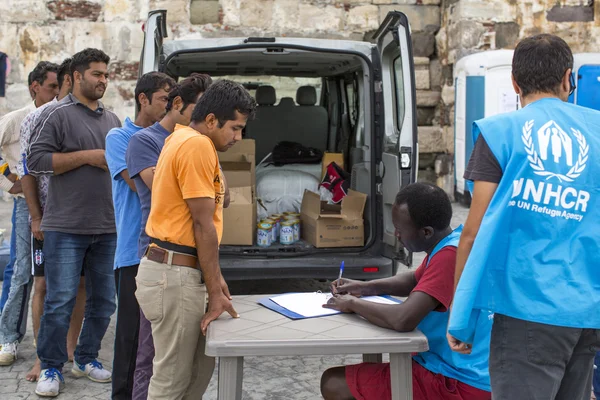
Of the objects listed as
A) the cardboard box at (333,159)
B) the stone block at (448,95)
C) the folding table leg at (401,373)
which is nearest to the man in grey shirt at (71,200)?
the folding table leg at (401,373)

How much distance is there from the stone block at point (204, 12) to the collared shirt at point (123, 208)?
7849mm

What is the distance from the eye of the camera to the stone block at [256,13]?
36.6ft

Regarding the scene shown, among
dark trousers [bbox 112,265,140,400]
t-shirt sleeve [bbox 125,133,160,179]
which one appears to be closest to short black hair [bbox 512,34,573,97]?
t-shirt sleeve [bbox 125,133,160,179]

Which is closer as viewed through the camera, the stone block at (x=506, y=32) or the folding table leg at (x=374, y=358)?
the folding table leg at (x=374, y=358)

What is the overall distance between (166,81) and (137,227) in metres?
0.72

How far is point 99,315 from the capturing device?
427 centimetres

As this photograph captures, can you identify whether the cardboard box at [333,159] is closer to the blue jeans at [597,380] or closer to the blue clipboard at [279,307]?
the blue jeans at [597,380]

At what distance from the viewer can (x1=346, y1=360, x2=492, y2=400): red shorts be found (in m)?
2.64

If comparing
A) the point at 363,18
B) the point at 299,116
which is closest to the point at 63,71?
the point at 299,116

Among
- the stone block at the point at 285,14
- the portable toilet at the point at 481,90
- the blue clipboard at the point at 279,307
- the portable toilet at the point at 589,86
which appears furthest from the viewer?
the stone block at the point at 285,14

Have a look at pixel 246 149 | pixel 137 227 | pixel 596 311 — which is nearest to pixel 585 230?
pixel 596 311

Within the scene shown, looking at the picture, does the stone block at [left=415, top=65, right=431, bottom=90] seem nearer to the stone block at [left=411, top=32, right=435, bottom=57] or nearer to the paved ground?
the stone block at [left=411, top=32, right=435, bottom=57]

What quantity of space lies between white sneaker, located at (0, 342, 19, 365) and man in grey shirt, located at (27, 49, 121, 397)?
0.54m

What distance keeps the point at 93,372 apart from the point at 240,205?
1.64 metres
